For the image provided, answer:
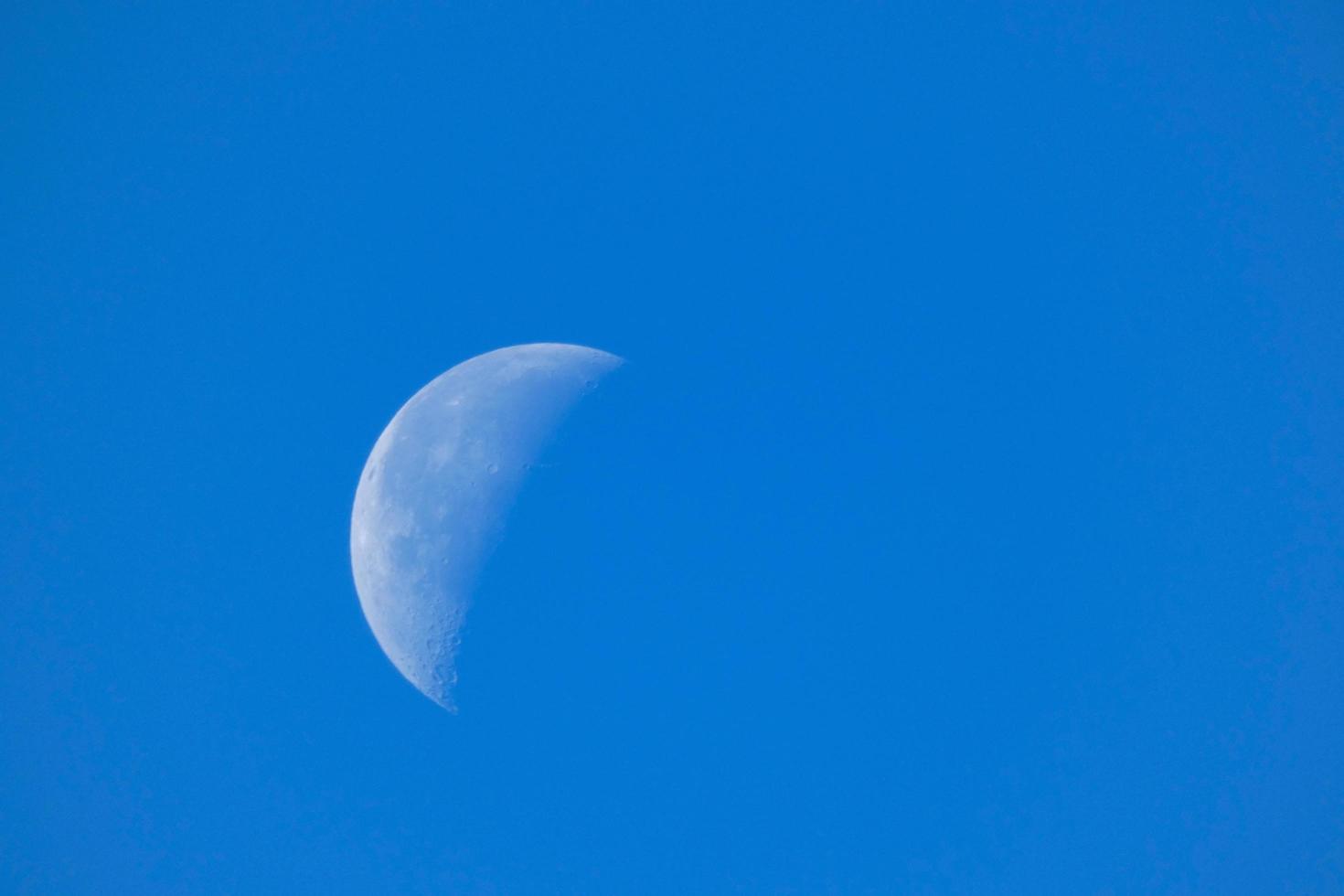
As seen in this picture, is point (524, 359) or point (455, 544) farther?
point (524, 359)

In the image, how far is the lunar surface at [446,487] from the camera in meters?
7.00

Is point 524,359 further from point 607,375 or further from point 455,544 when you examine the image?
point 455,544

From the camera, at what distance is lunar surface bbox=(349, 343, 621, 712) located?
276 inches

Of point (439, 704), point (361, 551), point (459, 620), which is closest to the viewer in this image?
point (459, 620)

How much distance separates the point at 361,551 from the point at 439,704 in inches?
69.3

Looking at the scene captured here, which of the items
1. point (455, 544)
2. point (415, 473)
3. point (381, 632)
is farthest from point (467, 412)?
point (381, 632)

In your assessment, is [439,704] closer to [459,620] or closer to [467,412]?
[459,620]

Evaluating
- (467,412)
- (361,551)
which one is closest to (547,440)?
(467,412)

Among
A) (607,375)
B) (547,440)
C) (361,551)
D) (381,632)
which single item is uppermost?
(607,375)

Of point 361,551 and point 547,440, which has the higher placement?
point 547,440

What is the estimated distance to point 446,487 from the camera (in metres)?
7.19

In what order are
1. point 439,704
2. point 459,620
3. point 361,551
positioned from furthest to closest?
point 361,551
point 439,704
point 459,620

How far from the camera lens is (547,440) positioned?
7.16 m

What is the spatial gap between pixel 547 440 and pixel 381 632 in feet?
9.30
